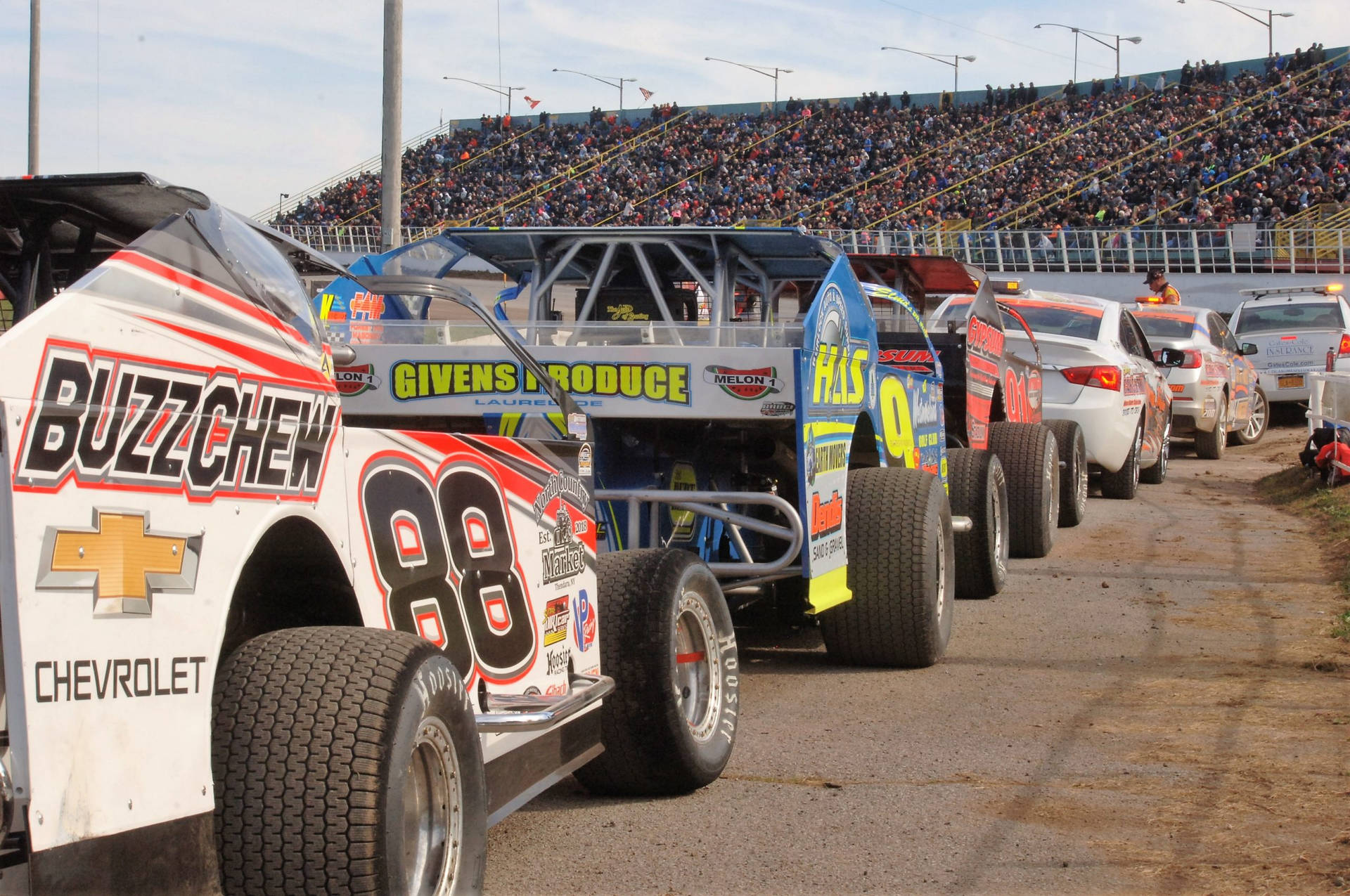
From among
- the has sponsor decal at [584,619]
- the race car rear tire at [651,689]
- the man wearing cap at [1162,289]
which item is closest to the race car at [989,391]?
the race car rear tire at [651,689]

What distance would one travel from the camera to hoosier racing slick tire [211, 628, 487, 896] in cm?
252

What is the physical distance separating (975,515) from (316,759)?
19.6 ft

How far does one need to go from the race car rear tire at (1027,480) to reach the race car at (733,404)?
2199 millimetres

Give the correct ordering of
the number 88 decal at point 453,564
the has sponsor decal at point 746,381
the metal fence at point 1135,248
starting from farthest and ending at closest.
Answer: the metal fence at point 1135,248, the has sponsor decal at point 746,381, the number 88 decal at point 453,564

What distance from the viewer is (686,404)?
543 cm

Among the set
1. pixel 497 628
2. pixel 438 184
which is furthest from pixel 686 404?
pixel 438 184

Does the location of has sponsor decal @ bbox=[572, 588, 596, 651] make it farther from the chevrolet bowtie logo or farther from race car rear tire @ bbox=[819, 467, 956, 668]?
race car rear tire @ bbox=[819, 467, 956, 668]

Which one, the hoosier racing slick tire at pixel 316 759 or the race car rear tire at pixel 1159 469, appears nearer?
the hoosier racing slick tire at pixel 316 759

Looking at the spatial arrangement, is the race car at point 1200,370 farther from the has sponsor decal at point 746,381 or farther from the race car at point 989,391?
the has sponsor decal at point 746,381

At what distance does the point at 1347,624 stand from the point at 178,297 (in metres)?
6.33

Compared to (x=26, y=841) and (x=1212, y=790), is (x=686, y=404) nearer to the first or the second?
(x=1212, y=790)

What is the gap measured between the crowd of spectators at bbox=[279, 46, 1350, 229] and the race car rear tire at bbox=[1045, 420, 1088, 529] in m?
27.1

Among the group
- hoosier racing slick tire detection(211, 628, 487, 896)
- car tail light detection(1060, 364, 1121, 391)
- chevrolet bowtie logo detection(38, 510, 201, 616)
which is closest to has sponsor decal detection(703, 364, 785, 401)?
hoosier racing slick tire detection(211, 628, 487, 896)

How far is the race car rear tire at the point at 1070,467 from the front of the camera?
11.0 metres
